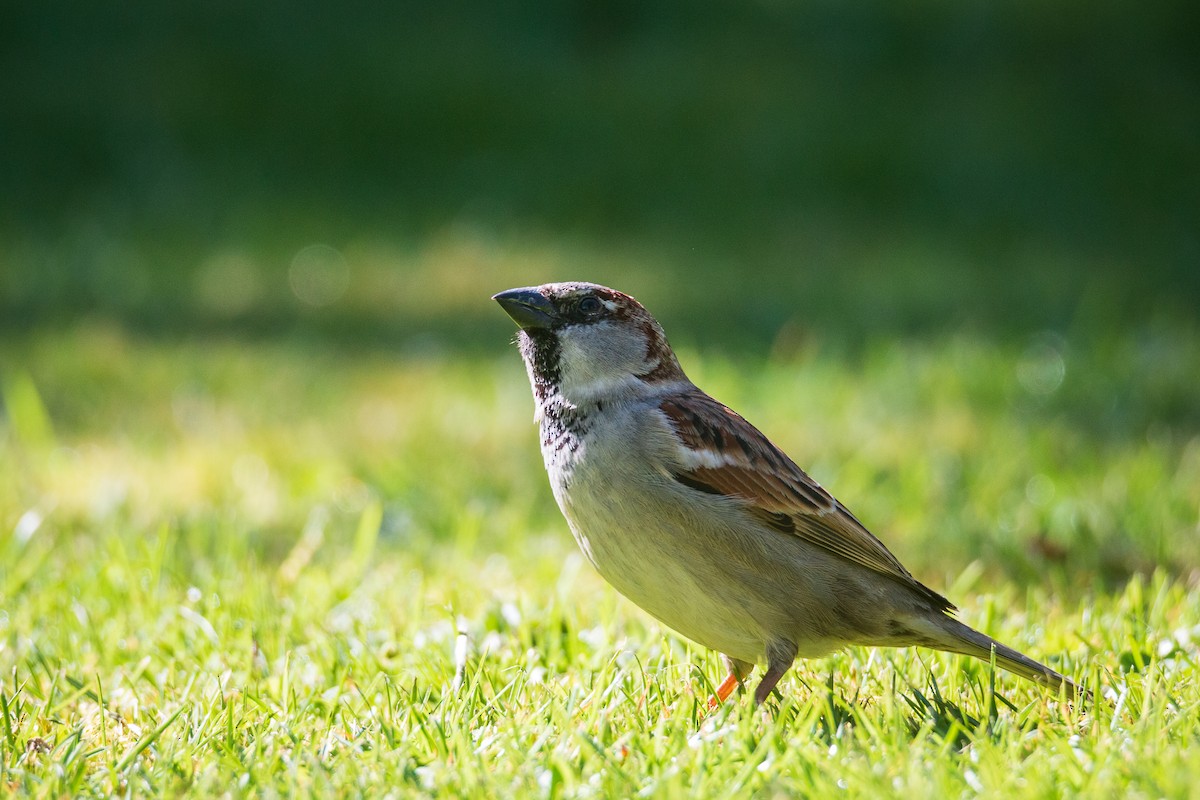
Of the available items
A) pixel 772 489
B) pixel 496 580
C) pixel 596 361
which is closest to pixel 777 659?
pixel 772 489

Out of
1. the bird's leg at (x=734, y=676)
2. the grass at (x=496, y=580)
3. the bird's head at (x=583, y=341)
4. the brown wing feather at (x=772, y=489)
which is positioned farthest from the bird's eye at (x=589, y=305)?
the bird's leg at (x=734, y=676)

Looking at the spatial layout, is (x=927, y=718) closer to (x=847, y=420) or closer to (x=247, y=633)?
(x=247, y=633)

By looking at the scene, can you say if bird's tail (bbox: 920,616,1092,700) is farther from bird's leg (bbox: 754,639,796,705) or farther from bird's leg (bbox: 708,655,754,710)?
bird's leg (bbox: 708,655,754,710)

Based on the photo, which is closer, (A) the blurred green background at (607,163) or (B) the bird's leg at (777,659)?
(B) the bird's leg at (777,659)

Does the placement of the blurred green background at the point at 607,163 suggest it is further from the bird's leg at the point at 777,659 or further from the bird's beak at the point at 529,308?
the bird's leg at the point at 777,659

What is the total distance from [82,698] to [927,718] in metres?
1.93

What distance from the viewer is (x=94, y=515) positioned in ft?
15.4

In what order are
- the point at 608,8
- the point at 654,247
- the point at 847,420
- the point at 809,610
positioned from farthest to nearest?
the point at 608,8
the point at 654,247
the point at 847,420
the point at 809,610

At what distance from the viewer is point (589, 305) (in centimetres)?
344

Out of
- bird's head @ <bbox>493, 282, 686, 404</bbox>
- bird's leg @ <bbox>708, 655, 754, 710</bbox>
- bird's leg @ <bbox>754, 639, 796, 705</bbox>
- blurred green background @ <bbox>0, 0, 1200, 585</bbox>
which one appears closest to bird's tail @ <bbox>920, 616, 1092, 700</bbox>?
bird's leg @ <bbox>754, 639, 796, 705</bbox>

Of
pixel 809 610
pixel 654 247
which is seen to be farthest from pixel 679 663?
pixel 654 247

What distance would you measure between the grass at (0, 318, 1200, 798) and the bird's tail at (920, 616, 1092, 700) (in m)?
0.06

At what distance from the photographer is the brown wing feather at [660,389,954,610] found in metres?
3.24

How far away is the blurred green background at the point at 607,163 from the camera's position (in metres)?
7.91
